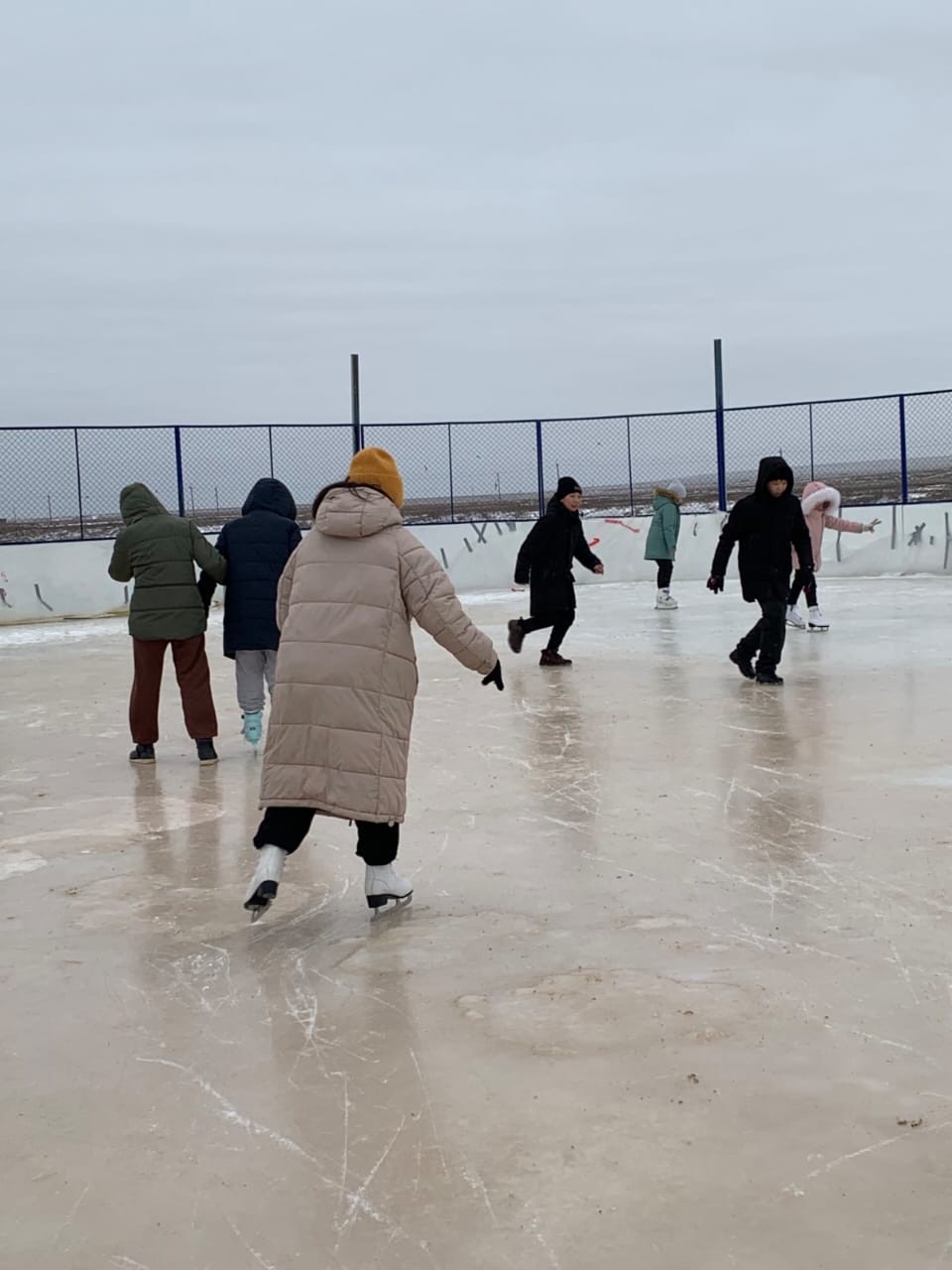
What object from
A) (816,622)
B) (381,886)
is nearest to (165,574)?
(381,886)

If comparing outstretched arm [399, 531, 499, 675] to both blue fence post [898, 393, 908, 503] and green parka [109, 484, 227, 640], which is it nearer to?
green parka [109, 484, 227, 640]

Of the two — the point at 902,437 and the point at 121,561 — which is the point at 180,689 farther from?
the point at 902,437

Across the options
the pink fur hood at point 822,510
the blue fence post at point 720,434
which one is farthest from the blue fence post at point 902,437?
the pink fur hood at point 822,510

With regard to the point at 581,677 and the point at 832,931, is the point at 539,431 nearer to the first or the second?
the point at 581,677

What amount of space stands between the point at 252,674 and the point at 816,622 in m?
6.74

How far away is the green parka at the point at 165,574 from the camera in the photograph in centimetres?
784

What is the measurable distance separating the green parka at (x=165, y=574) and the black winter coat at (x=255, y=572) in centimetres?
14

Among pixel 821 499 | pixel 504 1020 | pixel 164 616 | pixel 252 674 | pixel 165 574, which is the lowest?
pixel 504 1020

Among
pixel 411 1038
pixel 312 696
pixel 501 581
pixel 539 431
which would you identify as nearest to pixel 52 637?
pixel 501 581

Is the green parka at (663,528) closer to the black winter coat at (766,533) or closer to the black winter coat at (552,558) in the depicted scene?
the black winter coat at (552,558)

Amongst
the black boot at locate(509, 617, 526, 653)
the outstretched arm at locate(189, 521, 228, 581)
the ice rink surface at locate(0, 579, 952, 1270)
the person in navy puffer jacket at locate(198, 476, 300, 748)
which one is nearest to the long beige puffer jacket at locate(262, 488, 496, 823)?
the ice rink surface at locate(0, 579, 952, 1270)

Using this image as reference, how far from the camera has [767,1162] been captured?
3.01 m

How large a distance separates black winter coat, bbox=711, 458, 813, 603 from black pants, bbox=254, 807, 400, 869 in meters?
5.39

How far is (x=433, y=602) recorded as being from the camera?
4.72 metres
